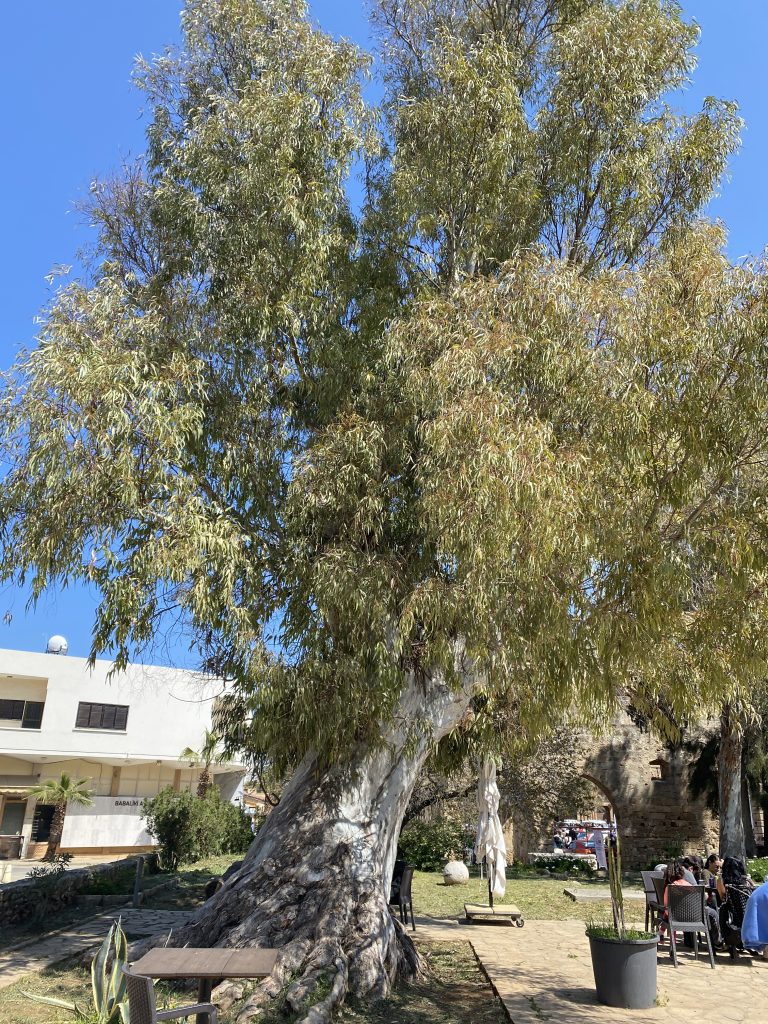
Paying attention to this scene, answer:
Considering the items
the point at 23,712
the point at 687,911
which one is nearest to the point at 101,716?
the point at 23,712

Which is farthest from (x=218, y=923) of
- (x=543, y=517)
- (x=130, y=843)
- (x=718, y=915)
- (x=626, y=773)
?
(x=130, y=843)

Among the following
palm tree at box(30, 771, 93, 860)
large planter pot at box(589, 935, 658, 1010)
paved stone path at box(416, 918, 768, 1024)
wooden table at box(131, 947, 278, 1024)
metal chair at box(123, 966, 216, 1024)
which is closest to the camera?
metal chair at box(123, 966, 216, 1024)

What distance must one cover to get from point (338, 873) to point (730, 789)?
41.7 ft

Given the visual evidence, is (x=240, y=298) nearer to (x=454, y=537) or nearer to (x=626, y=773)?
(x=454, y=537)

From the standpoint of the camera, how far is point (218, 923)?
795 centimetres

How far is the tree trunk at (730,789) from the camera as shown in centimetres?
1723

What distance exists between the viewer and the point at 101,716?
31625 millimetres

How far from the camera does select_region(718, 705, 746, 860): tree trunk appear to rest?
1723 cm

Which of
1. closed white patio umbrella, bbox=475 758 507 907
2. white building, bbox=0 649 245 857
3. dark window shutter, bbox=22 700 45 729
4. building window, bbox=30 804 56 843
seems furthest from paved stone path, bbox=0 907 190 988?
dark window shutter, bbox=22 700 45 729

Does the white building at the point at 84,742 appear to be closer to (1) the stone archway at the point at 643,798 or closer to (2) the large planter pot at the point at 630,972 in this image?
(1) the stone archway at the point at 643,798

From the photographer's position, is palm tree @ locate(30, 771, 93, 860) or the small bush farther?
palm tree @ locate(30, 771, 93, 860)

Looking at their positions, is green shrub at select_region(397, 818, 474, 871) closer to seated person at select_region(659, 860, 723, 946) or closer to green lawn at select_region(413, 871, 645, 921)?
green lawn at select_region(413, 871, 645, 921)

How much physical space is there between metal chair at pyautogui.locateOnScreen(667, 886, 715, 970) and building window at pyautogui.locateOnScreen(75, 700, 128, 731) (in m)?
26.5

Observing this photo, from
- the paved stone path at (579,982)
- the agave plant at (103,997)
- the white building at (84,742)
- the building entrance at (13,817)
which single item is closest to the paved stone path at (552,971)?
the paved stone path at (579,982)
